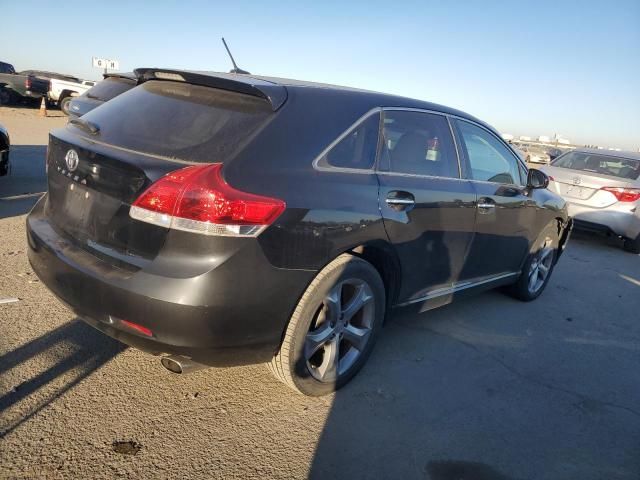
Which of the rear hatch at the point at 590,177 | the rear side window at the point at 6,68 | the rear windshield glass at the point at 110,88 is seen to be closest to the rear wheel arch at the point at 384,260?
the rear hatch at the point at 590,177

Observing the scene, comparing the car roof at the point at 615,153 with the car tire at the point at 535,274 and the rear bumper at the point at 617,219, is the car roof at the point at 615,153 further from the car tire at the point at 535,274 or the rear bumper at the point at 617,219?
the car tire at the point at 535,274

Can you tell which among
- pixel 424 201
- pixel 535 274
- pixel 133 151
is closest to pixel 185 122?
pixel 133 151

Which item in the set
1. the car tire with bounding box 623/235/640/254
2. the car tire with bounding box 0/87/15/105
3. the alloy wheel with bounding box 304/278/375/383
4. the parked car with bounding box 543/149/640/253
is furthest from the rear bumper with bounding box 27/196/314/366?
the car tire with bounding box 0/87/15/105

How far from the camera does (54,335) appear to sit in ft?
10.4

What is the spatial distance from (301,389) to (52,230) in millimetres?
1598

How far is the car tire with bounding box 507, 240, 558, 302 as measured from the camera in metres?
4.88

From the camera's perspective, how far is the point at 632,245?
8.04 m

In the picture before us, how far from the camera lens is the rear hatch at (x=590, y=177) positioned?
25.7 feet

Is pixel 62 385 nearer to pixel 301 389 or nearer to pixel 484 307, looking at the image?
pixel 301 389

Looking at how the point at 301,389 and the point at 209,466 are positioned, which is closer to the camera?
the point at 209,466

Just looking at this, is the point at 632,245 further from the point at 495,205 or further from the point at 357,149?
the point at 357,149

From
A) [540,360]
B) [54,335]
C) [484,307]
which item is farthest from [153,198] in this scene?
[484,307]

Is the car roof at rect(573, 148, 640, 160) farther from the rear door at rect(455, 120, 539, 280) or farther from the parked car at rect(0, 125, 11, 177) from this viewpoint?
the parked car at rect(0, 125, 11, 177)

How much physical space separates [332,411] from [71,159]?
193 centimetres
